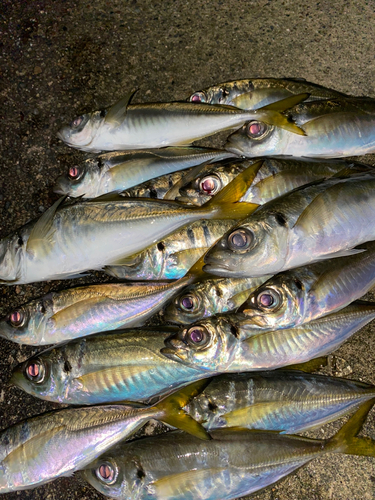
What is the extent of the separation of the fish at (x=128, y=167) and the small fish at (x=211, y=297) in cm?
73

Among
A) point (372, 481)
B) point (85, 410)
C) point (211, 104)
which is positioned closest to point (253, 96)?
point (211, 104)

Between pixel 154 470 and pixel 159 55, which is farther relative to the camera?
pixel 159 55

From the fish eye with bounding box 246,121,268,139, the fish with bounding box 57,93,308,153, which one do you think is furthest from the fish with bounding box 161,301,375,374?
the fish with bounding box 57,93,308,153

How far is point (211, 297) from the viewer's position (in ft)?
7.22

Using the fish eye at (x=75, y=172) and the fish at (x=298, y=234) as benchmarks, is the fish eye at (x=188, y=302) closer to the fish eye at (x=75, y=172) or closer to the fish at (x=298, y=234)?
the fish at (x=298, y=234)

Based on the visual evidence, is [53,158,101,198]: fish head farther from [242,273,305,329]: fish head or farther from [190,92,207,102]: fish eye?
[242,273,305,329]: fish head

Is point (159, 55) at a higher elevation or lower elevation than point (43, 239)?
higher

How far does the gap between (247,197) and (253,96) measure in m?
0.73

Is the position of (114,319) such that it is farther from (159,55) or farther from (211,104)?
(159,55)

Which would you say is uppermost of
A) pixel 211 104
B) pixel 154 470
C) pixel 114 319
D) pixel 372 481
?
pixel 211 104

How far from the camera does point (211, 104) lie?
2.46 meters

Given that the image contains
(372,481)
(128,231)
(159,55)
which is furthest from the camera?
(159,55)

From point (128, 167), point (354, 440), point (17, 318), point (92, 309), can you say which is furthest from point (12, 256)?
point (354, 440)

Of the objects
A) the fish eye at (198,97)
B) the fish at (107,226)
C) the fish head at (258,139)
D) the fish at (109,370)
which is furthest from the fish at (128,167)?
the fish at (109,370)
